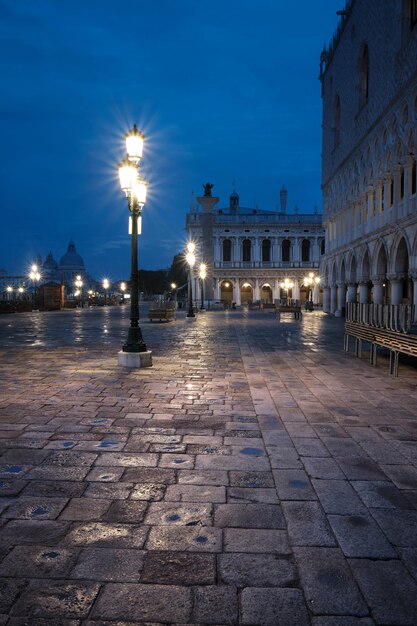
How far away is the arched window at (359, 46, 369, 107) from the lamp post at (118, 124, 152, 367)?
2295 cm

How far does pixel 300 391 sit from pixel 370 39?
26.2 metres

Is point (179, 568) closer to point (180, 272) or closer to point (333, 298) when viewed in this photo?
point (333, 298)

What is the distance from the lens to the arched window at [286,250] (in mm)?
70812

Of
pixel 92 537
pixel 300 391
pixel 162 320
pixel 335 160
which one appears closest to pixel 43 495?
pixel 92 537

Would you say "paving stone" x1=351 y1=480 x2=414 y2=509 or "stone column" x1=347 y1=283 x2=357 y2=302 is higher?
"stone column" x1=347 y1=283 x2=357 y2=302

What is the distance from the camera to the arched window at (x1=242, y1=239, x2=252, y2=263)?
70062 millimetres

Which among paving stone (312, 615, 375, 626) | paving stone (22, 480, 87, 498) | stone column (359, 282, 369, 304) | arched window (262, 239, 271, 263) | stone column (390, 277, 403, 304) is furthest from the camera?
arched window (262, 239, 271, 263)

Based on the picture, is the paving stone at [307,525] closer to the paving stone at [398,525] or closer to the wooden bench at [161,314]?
the paving stone at [398,525]

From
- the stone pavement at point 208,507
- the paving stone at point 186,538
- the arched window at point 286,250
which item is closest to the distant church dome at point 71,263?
the arched window at point 286,250

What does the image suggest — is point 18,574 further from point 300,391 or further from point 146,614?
point 300,391

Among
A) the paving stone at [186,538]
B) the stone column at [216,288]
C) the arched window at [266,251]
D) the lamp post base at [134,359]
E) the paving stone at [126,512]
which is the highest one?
the arched window at [266,251]

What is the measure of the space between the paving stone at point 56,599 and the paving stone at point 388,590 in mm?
1295

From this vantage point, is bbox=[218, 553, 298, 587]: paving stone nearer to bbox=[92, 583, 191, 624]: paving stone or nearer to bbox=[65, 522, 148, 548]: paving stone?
bbox=[92, 583, 191, 624]: paving stone

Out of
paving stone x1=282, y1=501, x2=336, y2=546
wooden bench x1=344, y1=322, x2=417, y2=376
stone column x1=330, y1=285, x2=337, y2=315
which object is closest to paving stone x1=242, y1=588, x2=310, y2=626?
paving stone x1=282, y1=501, x2=336, y2=546
